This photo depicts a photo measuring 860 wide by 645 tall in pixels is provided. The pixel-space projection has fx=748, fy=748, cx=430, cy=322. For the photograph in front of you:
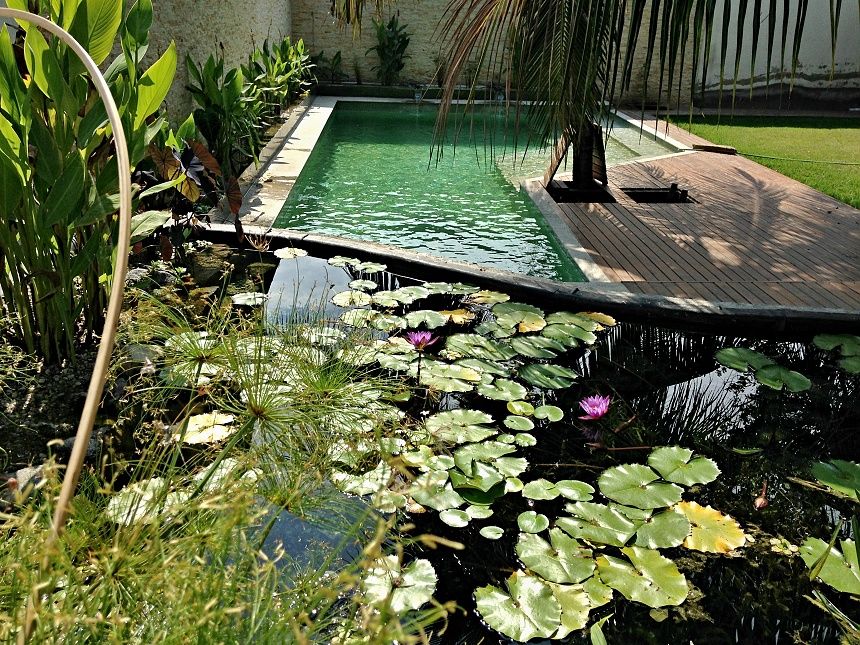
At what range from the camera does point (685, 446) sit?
2.64 m

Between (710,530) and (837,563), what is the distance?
1.07 ft

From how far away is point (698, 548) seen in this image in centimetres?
206

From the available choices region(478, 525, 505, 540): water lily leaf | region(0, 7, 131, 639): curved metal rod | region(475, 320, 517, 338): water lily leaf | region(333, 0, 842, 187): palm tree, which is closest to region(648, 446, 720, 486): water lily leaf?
region(478, 525, 505, 540): water lily leaf

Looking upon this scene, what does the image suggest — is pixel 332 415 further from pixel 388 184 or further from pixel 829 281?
pixel 388 184

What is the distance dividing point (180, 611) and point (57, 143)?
6.74ft

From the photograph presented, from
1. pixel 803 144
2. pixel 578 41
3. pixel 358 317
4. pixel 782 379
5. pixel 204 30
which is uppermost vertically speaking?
pixel 204 30

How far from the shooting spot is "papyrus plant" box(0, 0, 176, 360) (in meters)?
2.47

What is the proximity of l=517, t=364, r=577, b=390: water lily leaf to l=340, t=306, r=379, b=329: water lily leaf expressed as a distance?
678 mm

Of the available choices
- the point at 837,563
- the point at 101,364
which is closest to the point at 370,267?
the point at 837,563

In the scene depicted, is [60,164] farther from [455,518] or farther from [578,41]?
[578,41]

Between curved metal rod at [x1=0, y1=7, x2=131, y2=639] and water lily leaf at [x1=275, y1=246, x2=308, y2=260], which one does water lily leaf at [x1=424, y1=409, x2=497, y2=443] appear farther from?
water lily leaf at [x1=275, y1=246, x2=308, y2=260]

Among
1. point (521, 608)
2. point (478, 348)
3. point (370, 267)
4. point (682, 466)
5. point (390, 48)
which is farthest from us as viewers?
point (390, 48)

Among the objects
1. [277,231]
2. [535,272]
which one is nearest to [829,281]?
[535,272]

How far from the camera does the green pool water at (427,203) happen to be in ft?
16.6
